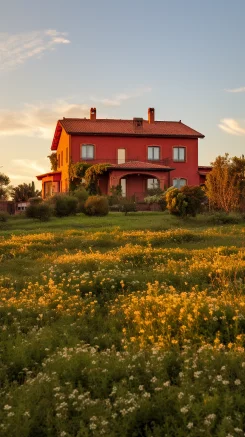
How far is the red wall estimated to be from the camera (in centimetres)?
5166

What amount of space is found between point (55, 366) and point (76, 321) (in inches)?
86.7

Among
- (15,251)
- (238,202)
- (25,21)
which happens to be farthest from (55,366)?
(238,202)

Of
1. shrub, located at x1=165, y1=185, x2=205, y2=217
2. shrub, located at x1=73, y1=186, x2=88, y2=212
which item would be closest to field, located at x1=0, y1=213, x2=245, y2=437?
shrub, located at x1=165, y1=185, x2=205, y2=217

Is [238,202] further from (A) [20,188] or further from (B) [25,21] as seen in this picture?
(A) [20,188]

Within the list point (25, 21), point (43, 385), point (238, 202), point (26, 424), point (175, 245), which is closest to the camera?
point (26, 424)

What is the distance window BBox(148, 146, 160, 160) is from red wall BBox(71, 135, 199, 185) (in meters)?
0.31

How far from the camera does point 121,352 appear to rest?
657 centimetres

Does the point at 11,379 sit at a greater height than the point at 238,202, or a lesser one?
lesser

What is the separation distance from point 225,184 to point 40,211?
10766 millimetres

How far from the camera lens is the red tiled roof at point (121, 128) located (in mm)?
51812

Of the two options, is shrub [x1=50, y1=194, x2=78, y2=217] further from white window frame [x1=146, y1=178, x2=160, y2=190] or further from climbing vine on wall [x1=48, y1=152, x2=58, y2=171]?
climbing vine on wall [x1=48, y1=152, x2=58, y2=171]

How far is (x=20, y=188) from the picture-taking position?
2084 inches

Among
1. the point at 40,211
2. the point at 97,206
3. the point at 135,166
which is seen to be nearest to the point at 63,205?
the point at 97,206

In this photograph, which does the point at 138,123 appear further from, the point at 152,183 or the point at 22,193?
the point at 22,193
